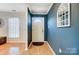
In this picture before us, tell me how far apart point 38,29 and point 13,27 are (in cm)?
147

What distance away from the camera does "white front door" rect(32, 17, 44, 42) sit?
20.4 feet

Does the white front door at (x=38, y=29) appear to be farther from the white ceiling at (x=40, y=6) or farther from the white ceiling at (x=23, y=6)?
the white ceiling at (x=23, y=6)

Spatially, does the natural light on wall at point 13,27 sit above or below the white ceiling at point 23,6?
below

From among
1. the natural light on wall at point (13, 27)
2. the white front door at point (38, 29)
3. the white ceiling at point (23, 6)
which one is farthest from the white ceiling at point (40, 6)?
the white front door at point (38, 29)

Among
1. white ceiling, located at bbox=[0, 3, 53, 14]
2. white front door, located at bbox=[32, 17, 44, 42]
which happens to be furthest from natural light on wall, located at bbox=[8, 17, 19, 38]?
white front door, located at bbox=[32, 17, 44, 42]

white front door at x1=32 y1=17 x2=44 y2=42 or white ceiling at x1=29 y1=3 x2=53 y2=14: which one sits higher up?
white ceiling at x1=29 y1=3 x2=53 y2=14

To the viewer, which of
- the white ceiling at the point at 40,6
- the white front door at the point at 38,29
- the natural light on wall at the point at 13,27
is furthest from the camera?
the white front door at the point at 38,29

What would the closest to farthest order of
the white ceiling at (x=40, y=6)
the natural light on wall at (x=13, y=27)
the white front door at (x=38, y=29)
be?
1. the white ceiling at (x=40, y=6)
2. the natural light on wall at (x=13, y=27)
3. the white front door at (x=38, y=29)

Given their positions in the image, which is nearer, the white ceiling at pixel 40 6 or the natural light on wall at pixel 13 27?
the white ceiling at pixel 40 6

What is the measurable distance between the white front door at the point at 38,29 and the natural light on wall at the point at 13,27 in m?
0.98

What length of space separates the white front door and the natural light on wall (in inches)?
38.4

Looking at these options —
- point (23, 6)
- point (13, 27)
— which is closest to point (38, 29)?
point (13, 27)

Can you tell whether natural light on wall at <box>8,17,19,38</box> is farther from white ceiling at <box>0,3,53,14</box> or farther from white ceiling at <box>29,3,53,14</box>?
white ceiling at <box>29,3,53,14</box>

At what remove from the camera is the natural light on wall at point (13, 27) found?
203 inches
